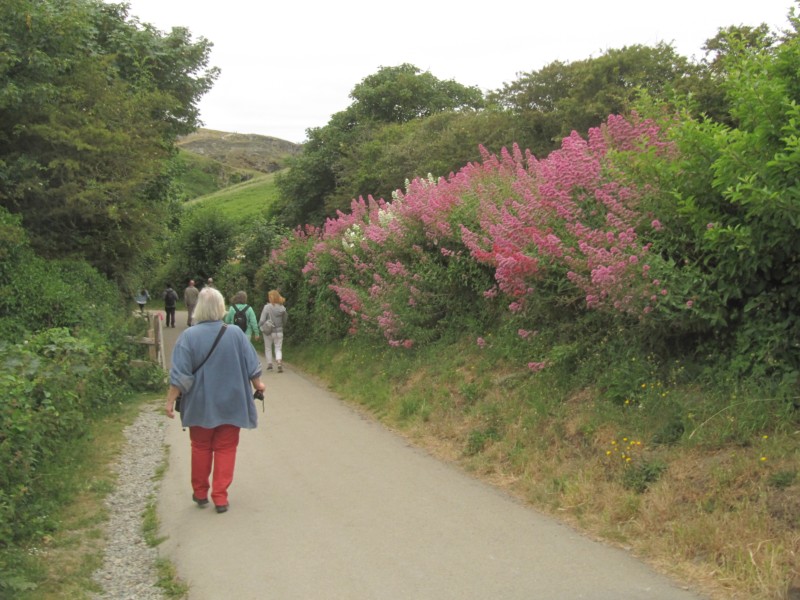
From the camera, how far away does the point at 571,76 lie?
2598 cm

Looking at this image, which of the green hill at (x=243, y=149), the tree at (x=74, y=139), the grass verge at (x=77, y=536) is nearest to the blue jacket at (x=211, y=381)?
the grass verge at (x=77, y=536)

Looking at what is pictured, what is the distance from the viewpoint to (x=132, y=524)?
21.5 ft

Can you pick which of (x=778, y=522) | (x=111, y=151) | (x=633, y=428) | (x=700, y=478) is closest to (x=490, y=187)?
(x=633, y=428)

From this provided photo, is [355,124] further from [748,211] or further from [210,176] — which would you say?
[210,176]

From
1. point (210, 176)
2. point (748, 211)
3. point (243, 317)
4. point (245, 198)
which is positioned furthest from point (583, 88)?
point (210, 176)

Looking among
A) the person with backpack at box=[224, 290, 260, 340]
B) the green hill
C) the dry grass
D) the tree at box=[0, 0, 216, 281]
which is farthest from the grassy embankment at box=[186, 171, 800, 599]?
the green hill

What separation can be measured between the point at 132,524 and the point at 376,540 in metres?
2.30

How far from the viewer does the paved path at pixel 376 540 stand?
15.6 ft

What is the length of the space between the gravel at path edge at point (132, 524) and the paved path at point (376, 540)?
20 centimetres

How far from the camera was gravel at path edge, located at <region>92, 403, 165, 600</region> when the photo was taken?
516 cm

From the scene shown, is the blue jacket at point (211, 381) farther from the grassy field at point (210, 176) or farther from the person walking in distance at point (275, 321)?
the grassy field at point (210, 176)

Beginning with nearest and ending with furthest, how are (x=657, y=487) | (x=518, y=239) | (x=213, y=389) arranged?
1. (x=657, y=487)
2. (x=213, y=389)
3. (x=518, y=239)

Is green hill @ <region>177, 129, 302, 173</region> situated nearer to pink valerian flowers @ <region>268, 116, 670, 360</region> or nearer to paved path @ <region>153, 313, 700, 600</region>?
pink valerian flowers @ <region>268, 116, 670, 360</region>

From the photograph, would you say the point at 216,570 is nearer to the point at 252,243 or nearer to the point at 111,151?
the point at 111,151
